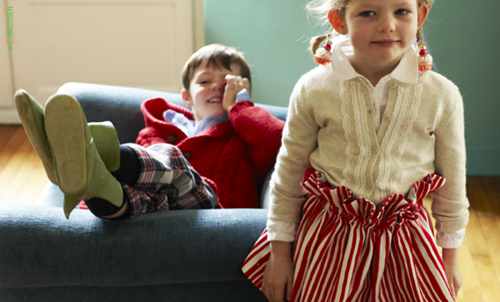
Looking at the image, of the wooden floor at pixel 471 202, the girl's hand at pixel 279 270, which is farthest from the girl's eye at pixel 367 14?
the wooden floor at pixel 471 202

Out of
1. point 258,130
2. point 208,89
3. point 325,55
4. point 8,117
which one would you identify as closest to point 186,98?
point 208,89

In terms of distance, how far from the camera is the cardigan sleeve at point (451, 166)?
0.93m

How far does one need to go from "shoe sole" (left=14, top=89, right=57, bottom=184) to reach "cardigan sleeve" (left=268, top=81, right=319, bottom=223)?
47 centimetres

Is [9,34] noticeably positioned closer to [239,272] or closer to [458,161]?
[239,272]

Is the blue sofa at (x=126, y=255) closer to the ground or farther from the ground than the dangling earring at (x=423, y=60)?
closer to the ground

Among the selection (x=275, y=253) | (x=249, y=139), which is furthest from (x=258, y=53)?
(x=275, y=253)

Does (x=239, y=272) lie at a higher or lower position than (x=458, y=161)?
lower

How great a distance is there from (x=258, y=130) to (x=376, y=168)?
503mm

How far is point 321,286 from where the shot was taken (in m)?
0.97

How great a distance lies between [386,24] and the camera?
2.76 feet

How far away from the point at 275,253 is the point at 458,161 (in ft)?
1.38

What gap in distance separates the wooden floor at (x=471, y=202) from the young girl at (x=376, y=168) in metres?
0.75

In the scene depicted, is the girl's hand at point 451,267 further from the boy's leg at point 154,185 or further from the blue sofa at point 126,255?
the boy's leg at point 154,185

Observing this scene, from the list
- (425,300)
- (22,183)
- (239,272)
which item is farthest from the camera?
(22,183)
